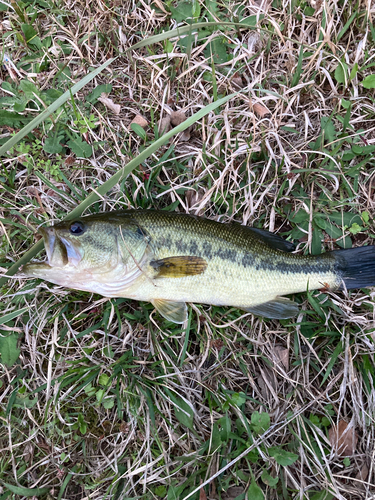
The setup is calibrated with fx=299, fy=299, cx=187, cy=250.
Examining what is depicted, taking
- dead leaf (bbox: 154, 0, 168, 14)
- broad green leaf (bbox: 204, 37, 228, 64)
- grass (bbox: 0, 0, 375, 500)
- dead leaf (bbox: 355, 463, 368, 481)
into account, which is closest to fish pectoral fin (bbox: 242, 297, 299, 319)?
grass (bbox: 0, 0, 375, 500)

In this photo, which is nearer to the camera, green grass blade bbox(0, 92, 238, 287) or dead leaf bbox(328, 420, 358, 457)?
green grass blade bbox(0, 92, 238, 287)

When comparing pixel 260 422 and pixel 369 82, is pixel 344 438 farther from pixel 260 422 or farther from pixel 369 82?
pixel 369 82

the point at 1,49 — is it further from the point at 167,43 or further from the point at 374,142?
the point at 374,142

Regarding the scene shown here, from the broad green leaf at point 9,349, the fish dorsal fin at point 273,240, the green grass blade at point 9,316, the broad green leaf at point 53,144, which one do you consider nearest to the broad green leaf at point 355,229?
the fish dorsal fin at point 273,240

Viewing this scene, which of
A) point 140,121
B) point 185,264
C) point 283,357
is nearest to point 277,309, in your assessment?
point 283,357

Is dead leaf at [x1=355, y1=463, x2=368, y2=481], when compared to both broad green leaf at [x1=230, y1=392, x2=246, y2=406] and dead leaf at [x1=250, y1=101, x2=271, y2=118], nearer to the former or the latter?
broad green leaf at [x1=230, y1=392, x2=246, y2=406]

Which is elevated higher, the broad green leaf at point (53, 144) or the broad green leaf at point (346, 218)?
the broad green leaf at point (53, 144)

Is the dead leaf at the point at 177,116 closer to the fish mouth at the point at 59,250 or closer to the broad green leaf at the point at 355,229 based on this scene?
the fish mouth at the point at 59,250
